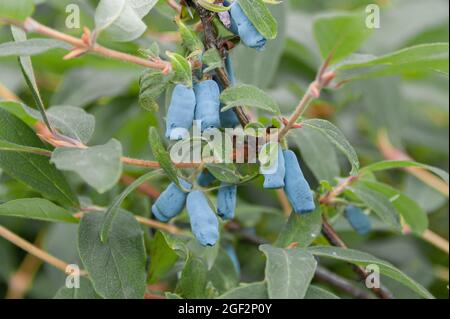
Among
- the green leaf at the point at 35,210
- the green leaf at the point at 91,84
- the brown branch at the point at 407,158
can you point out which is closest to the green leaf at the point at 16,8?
the green leaf at the point at 35,210

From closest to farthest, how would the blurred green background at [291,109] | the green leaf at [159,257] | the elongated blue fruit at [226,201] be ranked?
the elongated blue fruit at [226,201] < the green leaf at [159,257] < the blurred green background at [291,109]

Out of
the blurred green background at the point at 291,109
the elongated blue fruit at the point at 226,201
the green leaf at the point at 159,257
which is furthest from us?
the blurred green background at the point at 291,109

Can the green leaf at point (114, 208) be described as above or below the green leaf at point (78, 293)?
above

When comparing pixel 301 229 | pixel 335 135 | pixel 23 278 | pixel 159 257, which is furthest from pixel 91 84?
pixel 335 135

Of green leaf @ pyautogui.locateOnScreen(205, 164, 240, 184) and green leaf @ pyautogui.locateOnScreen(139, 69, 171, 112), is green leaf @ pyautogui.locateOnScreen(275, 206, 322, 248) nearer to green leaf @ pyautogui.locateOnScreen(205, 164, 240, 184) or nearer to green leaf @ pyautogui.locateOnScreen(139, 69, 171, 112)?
green leaf @ pyautogui.locateOnScreen(205, 164, 240, 184)

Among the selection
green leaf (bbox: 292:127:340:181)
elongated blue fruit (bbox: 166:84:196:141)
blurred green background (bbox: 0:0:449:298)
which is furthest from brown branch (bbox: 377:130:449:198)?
elongated blue fruit (bbox: 166:84:196:141)

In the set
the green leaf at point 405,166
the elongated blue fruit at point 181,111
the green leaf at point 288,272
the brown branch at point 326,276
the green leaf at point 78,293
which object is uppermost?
the elongated blue fruit at point 181,111

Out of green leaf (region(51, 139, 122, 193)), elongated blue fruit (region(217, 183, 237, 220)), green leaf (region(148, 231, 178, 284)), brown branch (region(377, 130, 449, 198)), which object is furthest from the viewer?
brown branch (region(377, 130, 449, 198))

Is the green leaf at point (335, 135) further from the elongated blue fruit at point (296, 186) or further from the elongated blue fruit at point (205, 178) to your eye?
the elongated blue fruit at point (205, 178)
